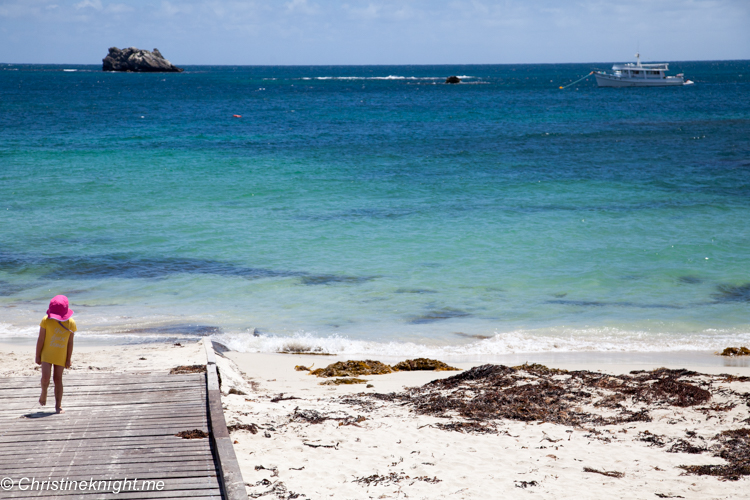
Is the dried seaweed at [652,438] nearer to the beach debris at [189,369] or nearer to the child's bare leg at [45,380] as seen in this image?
the beach debris at [189,369]

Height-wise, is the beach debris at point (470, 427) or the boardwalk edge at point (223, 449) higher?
the boardwalk edge at point (223, 449)

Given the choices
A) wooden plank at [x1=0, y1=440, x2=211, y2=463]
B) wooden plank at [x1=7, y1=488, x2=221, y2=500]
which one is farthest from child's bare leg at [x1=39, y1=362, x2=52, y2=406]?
wooden plank at [x1=7, y1=488, x2=221, y2=500]

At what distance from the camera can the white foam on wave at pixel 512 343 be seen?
35.4ft

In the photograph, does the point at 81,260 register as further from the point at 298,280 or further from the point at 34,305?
the point at 298,280

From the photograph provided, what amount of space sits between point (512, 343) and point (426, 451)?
502 centimetres

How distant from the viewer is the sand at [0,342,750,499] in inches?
223

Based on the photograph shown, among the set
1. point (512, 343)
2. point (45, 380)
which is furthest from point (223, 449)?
point (512, 343)

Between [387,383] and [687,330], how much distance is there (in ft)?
20.8

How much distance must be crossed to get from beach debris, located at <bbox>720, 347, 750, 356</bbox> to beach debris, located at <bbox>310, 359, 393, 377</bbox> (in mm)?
5862

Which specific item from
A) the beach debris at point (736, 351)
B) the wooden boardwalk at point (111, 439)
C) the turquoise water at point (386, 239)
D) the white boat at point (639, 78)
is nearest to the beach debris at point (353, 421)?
the wooden boardwalk at point (111, 439)

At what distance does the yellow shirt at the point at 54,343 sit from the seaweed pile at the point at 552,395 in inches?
159

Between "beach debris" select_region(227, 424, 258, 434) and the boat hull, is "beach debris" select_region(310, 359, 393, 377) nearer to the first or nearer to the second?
"beach debris" select_region(227, 424, 258, 434)

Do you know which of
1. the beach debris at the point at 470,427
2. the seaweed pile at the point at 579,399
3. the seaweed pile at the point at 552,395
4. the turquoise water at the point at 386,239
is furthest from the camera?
the turquoise water at the point at 386,239

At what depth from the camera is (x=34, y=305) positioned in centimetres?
1277
